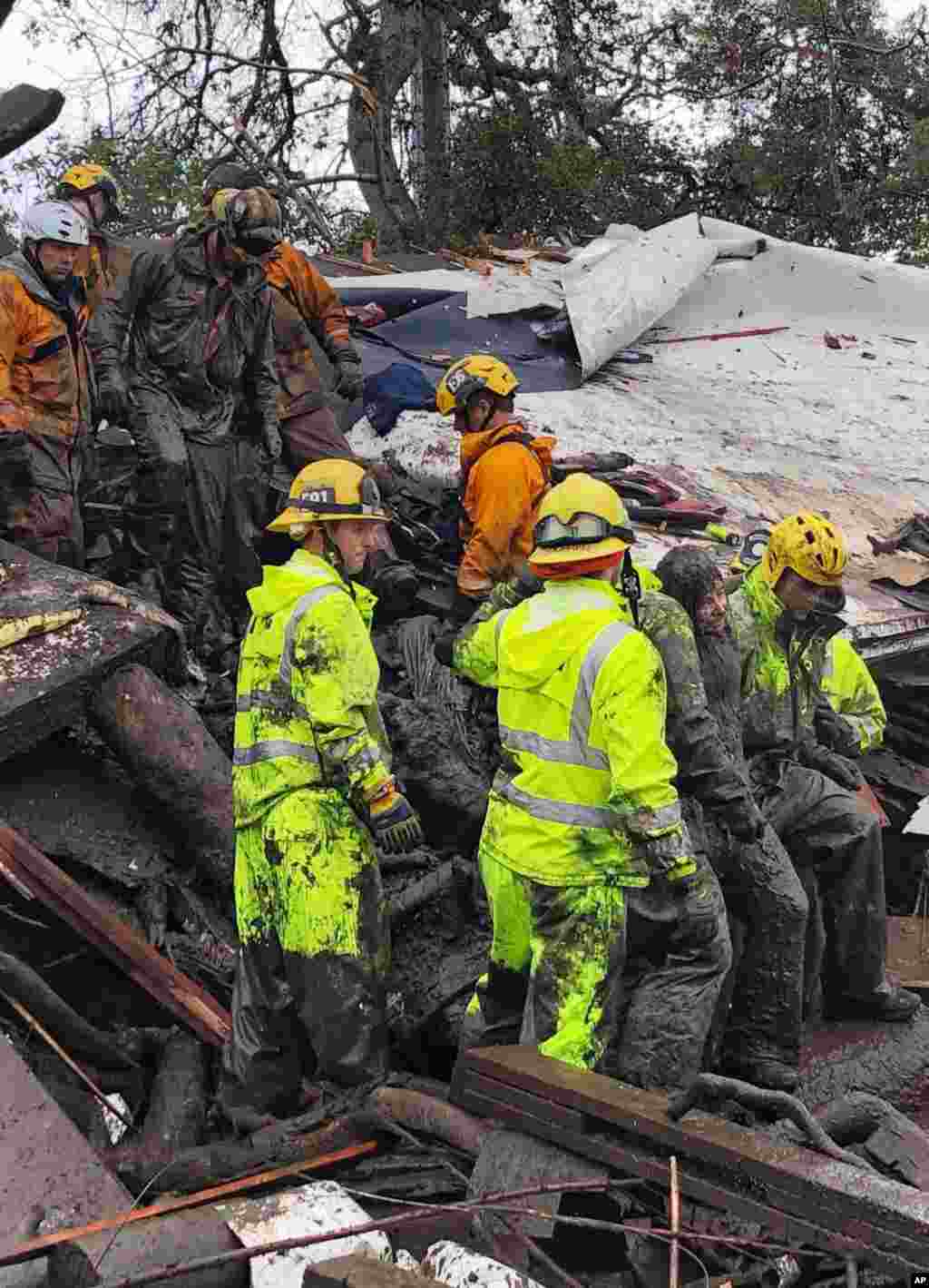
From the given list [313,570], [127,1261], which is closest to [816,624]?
[313,570]

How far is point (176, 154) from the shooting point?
48.4 feet

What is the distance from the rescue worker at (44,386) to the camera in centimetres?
583

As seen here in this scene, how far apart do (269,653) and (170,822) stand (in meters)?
1.53

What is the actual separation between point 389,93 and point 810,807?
1238 centimetres

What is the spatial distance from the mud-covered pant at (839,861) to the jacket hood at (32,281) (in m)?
3.66

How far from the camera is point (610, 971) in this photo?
3754 millimetres

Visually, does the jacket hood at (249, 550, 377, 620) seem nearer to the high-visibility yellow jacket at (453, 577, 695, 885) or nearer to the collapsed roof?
the high-visibility yellow jacket at (453, 577, 695, 885)

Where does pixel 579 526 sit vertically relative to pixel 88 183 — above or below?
below

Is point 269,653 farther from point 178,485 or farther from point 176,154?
point 176,154

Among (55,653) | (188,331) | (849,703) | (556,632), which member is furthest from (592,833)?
(188,331)

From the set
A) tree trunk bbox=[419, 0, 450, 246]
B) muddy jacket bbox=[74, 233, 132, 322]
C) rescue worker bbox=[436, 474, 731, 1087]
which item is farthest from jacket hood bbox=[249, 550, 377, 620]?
tree trunk bbox=[419, 0, 450, 246]

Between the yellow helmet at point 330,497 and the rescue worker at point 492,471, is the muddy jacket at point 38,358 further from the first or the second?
the yellow helmet at point 330,497

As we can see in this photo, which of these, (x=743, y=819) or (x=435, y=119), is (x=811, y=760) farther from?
(x=435, y=119)

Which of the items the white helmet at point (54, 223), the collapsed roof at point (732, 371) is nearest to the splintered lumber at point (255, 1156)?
the white helmet at point (54, 223)
